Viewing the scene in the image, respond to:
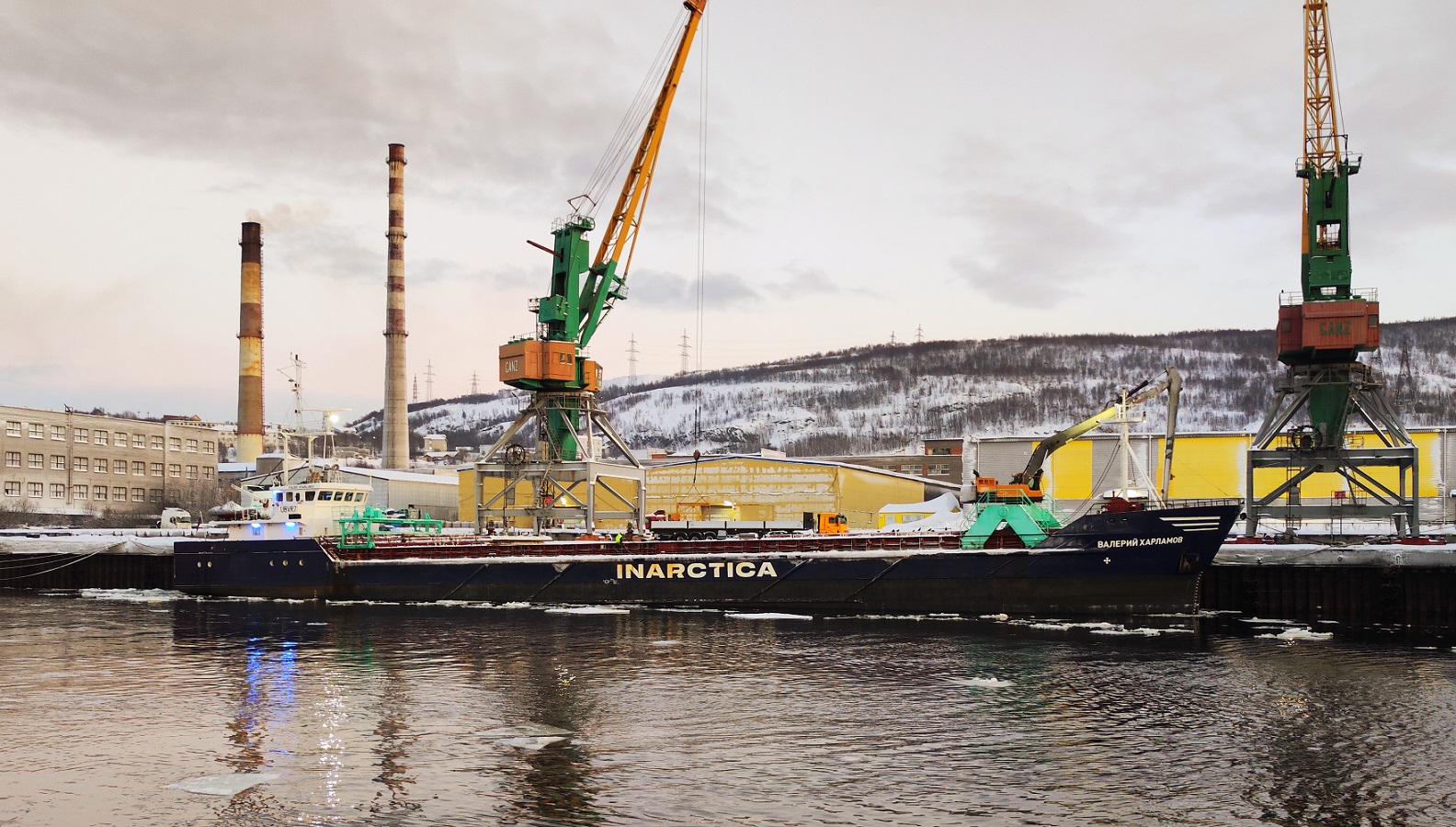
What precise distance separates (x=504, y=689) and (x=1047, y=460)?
5428 centimetres

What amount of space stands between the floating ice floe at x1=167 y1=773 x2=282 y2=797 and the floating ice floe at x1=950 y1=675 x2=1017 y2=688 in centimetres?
1492

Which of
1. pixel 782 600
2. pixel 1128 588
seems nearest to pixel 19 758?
pixel 782 600

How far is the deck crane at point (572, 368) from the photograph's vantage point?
52250 millimetres

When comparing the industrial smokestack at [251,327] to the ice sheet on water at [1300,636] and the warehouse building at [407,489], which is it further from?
the ice sheet on water at [1300,636]

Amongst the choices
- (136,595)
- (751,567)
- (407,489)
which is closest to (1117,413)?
(751,567)

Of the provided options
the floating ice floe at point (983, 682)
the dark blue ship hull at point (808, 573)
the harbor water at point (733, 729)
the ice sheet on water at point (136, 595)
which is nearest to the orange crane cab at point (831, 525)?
the dark blue ship hull at point (808, 573)

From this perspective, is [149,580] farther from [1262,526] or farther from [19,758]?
[1262,526]

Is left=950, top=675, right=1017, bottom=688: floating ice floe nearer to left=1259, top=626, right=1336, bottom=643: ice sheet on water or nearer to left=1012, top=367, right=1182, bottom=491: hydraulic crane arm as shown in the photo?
left=1259, top=626, right=1336, bottom=643: ice sheet on water

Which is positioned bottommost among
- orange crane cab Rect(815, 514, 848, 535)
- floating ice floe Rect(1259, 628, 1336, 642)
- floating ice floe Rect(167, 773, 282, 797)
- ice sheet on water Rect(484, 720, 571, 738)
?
floating ice floe Rect(1259, 628, 1336, 642)

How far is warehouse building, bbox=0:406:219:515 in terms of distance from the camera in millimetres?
92688

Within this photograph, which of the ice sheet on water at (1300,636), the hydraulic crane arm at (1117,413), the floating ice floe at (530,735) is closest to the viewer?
the floating ice floe at (530,735)

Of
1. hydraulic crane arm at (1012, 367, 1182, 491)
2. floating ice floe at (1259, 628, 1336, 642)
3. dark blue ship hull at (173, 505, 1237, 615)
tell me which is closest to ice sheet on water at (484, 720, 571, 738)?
dark blue ship hull at (173, 505, 1237, 615)

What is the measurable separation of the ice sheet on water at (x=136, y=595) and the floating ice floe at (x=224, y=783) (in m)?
37.2

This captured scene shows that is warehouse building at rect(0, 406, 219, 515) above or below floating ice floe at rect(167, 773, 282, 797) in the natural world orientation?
above
